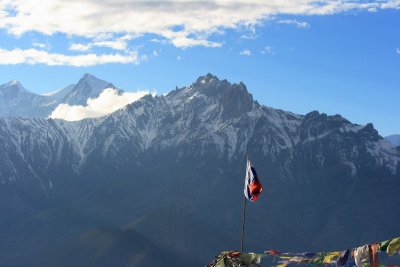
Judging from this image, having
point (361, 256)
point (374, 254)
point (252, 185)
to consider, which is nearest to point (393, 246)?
point (374, 254)

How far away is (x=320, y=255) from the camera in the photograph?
68.8 m

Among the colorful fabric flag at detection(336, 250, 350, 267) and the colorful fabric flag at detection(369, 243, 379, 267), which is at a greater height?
the colorful fabric flag at detection(369, 243, 379, 267)

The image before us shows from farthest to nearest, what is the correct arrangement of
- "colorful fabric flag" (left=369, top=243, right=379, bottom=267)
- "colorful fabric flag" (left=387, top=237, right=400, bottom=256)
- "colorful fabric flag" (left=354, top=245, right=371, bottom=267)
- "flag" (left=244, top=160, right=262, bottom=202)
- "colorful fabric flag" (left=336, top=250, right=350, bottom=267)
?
"flag" (left=244, top=160, right=262, bottom=202) < "colorful fabric flag" (left=336, top=250, right=350, bottom=267) < "colorful fabric flag" (left=354, top=245, right=371, bottom=267) < "colorful fabric flag" (left=369, top=243, right=379, bottom=267) < "colorful fabric flag" (left=387, top=237, right=400, bottom=256)

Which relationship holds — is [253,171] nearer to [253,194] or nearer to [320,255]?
[253,194]

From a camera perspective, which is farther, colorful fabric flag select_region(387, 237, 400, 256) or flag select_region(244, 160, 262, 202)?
flag select_region(244, 160, 262, 202)

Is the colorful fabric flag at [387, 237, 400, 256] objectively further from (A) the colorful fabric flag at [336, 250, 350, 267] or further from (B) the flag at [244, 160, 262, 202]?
(B) the flag at [244, 160, 262, 202]

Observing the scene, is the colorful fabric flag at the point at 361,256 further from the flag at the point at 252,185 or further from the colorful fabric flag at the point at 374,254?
the flag at the point at 252,185

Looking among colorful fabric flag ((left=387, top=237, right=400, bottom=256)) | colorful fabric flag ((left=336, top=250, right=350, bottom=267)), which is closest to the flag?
colorful fabric flag ((left=336, top=250, right=350, bottom=267))

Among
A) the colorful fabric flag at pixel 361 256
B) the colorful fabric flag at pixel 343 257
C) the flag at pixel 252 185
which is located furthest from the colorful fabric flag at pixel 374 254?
the flag at pixel 252 185

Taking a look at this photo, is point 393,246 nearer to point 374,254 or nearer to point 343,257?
point 374,254

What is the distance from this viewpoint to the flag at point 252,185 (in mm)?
73500

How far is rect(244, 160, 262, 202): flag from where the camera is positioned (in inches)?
2894

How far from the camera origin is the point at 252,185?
73.8 metres

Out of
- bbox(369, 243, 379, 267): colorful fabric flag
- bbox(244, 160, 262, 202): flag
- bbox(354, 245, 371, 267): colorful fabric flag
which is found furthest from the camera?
bbox(244, 160, 262, 202): flag
